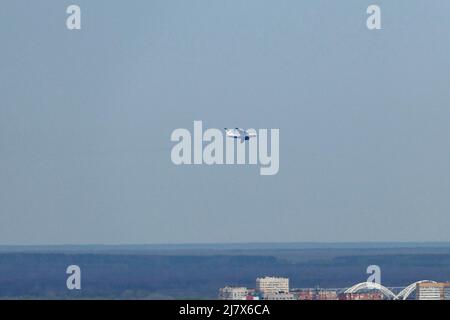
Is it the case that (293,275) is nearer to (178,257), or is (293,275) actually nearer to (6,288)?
(178,257)

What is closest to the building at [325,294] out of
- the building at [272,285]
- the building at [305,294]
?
the building at [305,294]

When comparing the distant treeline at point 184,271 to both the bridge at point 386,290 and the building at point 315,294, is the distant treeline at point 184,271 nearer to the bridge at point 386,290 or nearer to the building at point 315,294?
the bridge at point 386,290

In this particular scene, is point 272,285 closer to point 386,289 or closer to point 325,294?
point 325,294

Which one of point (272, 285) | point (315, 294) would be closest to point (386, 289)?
point (315, 294)

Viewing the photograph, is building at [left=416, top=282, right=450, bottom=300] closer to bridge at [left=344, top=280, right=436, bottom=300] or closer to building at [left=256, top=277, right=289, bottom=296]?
bridge at [left=344, top=280, right=436, bottom=300]

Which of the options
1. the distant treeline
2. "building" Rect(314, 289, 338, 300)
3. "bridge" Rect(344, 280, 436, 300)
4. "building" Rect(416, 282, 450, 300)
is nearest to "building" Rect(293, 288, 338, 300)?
"building" Rect(314, 289, 338, 300)

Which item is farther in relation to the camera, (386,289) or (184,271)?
(184,271)
